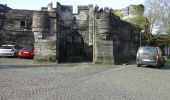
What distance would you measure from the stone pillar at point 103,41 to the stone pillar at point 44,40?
133 inches

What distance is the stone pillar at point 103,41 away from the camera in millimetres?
27641

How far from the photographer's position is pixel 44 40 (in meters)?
26.9

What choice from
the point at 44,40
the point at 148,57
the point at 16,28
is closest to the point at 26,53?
the point at 16,28

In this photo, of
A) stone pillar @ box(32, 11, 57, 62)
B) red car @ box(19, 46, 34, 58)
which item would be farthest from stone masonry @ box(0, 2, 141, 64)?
red car @ box(19, 46, 34, 58)

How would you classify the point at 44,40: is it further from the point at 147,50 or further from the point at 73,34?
the point at 73,34

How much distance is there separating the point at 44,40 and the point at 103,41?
4.63 m

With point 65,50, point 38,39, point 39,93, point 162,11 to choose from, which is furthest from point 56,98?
point 162,11

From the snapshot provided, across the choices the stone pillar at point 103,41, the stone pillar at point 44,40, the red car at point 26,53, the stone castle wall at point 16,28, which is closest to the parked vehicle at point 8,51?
the red car at point 26,53

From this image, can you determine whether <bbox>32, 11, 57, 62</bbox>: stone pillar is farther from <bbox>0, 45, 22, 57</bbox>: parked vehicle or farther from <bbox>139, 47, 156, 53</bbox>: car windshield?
<bbox>0, 45, 22, 57</bbox>: parked vehicle

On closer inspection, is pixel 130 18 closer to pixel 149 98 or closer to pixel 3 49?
pixel 3 49

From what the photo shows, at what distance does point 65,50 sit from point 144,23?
2697 centimetres

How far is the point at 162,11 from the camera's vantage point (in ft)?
178

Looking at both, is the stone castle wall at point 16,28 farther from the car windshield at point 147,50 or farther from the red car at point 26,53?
the car windshield at point 147,50

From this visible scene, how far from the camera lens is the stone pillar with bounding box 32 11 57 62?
26703 mm
